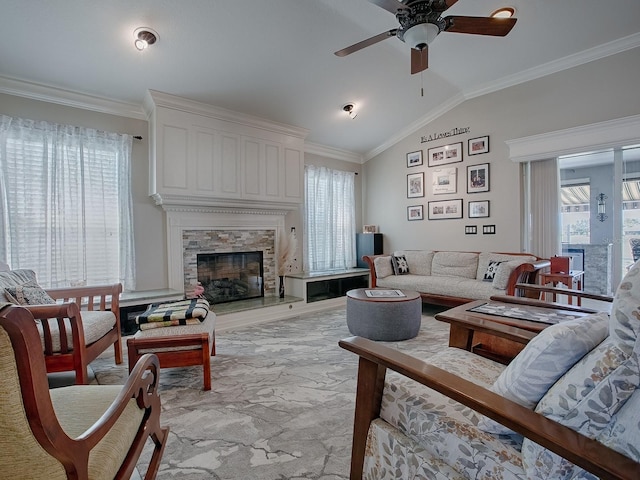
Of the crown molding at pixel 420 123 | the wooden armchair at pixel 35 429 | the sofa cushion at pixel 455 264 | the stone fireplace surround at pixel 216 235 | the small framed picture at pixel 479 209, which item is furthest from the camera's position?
the crown molding at pixel 420 123

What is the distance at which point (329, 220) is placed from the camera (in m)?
5.68

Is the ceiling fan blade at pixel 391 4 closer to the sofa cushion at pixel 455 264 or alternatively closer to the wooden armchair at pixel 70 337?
the wooden armchair at pixel 70 337

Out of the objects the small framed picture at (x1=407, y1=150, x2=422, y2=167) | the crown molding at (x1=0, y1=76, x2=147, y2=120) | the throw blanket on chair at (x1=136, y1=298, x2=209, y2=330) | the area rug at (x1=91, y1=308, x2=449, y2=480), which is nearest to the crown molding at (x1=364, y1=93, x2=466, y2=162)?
the small framed picture at (x1=407, y1=150, x2=422, y2=167)

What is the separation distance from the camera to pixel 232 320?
392 cm

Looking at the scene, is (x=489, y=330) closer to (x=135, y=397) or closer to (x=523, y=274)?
(x=135, y=397)

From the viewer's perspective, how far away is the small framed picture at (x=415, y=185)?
5410 mm

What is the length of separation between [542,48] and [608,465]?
4483 mm

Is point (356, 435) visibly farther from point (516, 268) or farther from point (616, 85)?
point (616, 85)

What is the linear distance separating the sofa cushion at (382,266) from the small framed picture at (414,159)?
5.73ft

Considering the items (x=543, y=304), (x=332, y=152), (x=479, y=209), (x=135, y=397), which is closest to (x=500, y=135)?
(x=479, y=209)

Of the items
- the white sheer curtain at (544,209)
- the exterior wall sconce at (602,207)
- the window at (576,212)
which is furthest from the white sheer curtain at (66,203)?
the exterior wall sconce at (602,207)

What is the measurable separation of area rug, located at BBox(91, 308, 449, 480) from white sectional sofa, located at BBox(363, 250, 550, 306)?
3.36 feet

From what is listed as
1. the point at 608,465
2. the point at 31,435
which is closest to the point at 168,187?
the point at 31,435

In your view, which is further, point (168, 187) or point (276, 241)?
point (276, 241)
